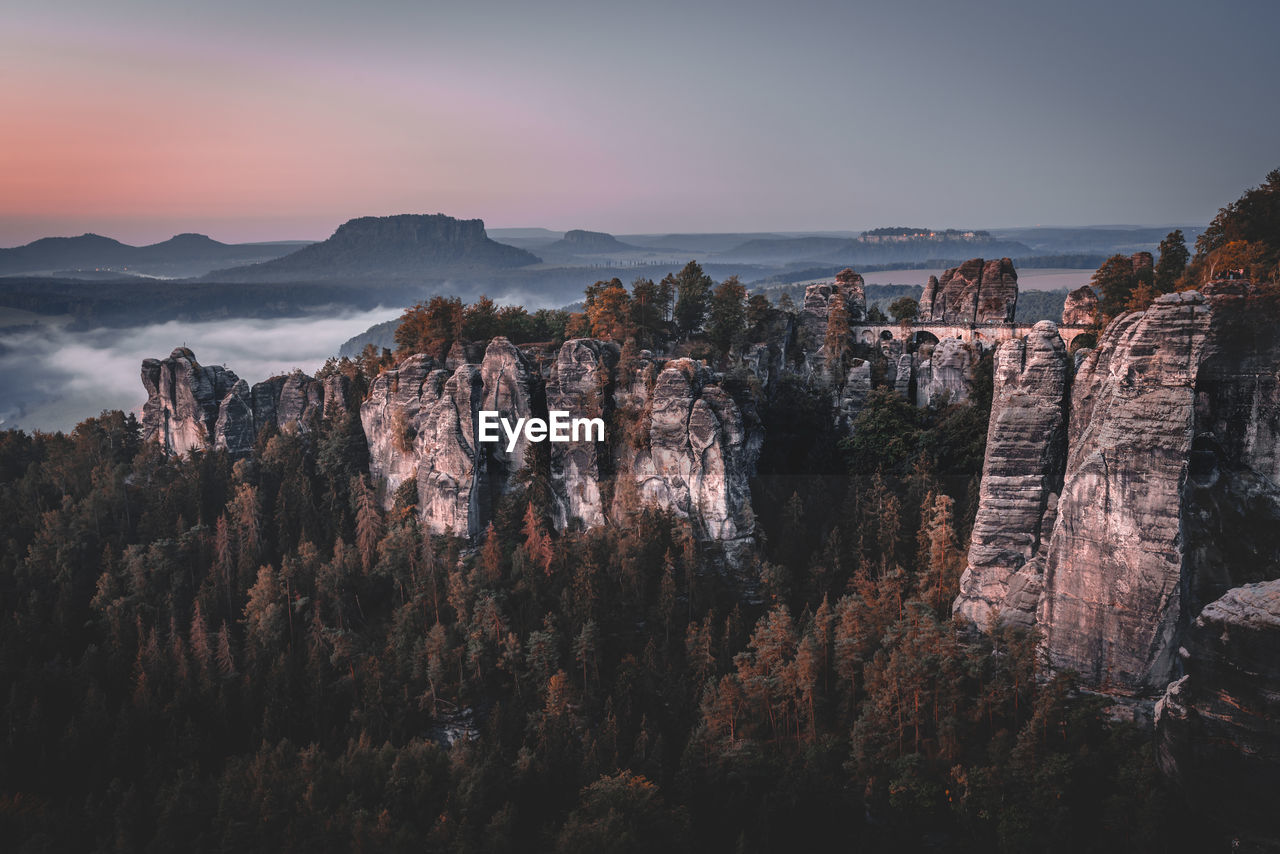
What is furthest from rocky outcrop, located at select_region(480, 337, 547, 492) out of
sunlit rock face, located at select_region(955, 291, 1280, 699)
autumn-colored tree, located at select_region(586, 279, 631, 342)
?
sunlit rock face, located at select_region(955, 291, 1280, 699)

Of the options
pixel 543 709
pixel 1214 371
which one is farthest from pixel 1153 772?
pixel 543 709

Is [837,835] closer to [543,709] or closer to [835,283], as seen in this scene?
[543,709]

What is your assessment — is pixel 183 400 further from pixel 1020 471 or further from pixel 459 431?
pixel 1020 471

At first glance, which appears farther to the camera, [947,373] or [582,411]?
[947,373]

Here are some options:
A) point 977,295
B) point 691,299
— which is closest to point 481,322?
point 691,299

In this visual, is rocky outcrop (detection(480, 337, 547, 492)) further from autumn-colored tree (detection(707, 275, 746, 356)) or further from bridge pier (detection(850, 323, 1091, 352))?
bridge pier (detection(850, 323, 1091, 352))

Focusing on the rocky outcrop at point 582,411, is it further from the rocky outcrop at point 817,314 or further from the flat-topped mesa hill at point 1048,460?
the rocky outcrop at point 817,314

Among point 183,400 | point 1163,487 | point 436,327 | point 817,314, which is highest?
point 817,314
